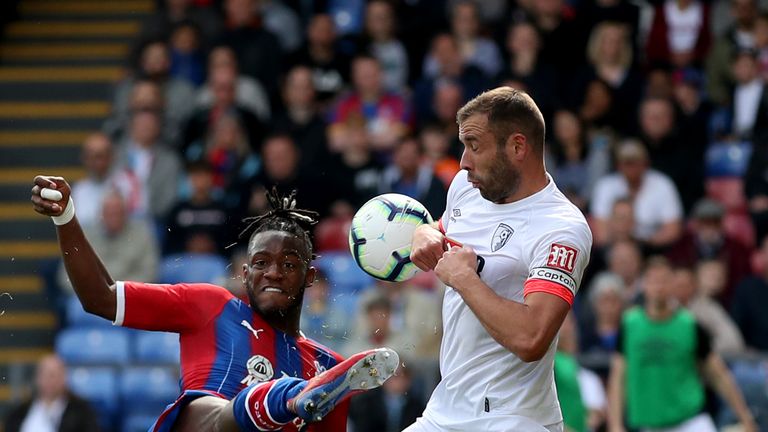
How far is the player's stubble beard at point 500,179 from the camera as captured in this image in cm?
606

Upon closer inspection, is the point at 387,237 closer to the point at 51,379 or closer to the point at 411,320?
the point at 411,320

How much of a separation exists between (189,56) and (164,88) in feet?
1.62

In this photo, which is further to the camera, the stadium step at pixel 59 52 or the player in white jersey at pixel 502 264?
the stadium step at pixel 59 52

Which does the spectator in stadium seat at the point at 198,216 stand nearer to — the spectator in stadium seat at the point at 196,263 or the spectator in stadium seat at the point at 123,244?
the spectator in stadium seat at the point at 196,263

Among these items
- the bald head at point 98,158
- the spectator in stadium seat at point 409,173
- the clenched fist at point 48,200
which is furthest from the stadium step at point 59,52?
the clenched fist at point 48,200

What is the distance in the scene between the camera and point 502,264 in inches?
238

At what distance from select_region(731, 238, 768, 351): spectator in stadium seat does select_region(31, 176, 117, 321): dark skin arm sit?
267 inches

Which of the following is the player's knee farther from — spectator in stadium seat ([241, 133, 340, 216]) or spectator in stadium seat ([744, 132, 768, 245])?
spectator in stadium seat ([744, 132, 768, 245])

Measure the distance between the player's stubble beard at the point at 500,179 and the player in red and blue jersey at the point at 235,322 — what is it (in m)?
1.02

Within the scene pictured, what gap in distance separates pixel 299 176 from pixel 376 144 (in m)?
1.07

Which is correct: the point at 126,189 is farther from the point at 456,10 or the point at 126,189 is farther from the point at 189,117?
the point at 456,10

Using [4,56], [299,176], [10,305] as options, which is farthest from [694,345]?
[4,56]

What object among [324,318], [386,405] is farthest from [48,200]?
[386,405]

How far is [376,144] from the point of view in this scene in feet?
44.8
